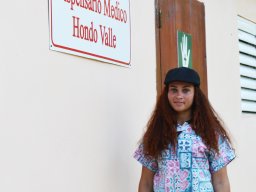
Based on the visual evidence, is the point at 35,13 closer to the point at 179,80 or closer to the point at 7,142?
the point at 7,142

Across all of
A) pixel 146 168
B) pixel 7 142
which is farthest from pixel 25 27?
pixel 146 168

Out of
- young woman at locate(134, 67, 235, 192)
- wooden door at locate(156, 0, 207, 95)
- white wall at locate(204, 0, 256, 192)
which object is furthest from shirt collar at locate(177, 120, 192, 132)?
white wall at locate(204, 0, 256, 192)

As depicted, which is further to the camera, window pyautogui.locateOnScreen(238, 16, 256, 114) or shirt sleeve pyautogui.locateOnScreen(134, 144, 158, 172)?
window pyautogui.locateOnScreen(238, 16, 256, 114)

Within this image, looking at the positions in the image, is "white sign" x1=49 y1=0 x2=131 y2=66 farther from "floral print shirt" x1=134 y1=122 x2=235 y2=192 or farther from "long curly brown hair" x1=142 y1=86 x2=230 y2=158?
"floral print shirt" x1=134 y1=122 x2=235 y2=192

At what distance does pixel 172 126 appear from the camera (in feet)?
10.1

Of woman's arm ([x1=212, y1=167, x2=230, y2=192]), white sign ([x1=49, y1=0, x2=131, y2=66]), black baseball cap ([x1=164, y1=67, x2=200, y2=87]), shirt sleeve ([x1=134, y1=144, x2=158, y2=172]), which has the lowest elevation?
woman's arm ([x1=212, y1=167, x2=230, y2=192])

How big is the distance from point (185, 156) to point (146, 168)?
0.27 metres

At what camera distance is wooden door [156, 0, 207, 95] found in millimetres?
4062

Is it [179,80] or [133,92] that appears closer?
[179,80]

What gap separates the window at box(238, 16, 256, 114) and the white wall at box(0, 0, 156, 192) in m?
2.35

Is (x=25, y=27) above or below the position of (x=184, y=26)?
below

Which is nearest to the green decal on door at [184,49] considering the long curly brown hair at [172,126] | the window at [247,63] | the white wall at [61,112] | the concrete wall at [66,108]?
the concrete wall at [66,108]

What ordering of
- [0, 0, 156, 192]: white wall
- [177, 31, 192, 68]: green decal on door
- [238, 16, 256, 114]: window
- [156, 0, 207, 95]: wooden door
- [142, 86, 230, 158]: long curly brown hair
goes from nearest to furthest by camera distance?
1. [0, 0, 156, 192]: white wall
2. [142, 86, 230, 158]: long curly brown hair
3. [156, 0, 207, 95]: wooden door
4. [177, 31, 192, 68]: green decal on door
5. [238, 16, 256, 114]: window

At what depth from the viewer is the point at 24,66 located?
2.69 m
